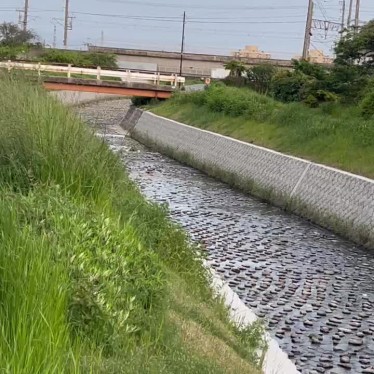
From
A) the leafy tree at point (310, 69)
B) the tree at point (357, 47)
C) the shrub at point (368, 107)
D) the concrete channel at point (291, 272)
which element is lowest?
the concrete channel at point (291, 272)

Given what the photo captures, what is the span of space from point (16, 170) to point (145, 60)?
7905 centimetres

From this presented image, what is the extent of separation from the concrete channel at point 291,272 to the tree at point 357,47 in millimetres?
8924

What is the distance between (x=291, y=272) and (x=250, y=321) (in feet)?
11.8

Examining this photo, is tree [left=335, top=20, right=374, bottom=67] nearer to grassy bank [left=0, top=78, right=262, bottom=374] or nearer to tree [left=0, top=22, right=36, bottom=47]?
grassy bank [left=0, top=78, right=262, bottom=374]

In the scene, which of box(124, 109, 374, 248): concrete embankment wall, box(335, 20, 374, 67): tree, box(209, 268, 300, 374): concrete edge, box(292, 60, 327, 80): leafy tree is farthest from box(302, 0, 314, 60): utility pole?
box(209, 268, 300, 374): concrete edge

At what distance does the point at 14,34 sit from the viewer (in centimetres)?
7769

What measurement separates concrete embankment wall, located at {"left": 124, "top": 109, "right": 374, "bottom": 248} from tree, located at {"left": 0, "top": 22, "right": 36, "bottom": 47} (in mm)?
50648

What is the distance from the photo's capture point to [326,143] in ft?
64.1

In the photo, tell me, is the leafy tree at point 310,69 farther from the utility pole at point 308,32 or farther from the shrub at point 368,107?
the utility pole at point 308,32

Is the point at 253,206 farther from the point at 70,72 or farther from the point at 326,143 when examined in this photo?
the point at 70,72

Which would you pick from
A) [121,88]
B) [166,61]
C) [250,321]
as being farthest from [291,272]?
[166,61]

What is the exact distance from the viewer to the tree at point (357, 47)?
25372 mm

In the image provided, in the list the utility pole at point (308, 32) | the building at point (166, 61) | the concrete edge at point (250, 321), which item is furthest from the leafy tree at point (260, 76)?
the concrete edge at point (250, 321)

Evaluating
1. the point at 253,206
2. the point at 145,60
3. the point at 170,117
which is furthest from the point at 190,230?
the point at 145,60
